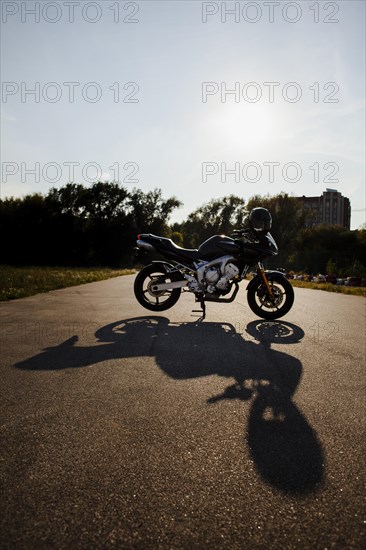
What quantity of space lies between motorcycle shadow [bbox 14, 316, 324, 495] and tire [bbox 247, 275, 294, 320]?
320mm

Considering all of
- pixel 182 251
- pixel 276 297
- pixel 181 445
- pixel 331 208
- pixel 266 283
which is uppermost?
pixel 331 208

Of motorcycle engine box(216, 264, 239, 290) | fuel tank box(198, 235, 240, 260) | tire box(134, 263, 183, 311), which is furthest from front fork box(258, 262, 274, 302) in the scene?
tire box(134, 263, 183, 311)

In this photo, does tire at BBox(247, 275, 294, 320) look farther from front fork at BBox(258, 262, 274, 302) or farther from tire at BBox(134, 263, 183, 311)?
tire at BBox(134, 263, 183, 311)

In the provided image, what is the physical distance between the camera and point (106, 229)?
6059 cm

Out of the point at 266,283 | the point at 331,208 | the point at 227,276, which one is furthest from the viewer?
the point at 331,208

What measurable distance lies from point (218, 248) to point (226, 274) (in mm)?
460

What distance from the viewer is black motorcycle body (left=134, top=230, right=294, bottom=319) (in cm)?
695

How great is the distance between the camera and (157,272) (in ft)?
24.9

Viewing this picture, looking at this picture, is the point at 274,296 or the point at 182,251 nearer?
the point at 274,296

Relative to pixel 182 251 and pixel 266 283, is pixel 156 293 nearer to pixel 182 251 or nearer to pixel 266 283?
pixel 182 251

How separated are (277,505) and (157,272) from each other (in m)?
6.03

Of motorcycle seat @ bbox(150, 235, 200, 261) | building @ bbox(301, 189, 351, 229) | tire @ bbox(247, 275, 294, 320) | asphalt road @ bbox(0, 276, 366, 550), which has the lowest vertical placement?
asphalt road @ bbox(0, 276, 366, 550)

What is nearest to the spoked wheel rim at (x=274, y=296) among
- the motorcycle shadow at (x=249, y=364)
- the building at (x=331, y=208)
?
the motorcycle shadow at (x=249, y=364)

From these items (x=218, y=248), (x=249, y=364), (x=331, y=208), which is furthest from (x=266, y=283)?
(x=331, y=208)
